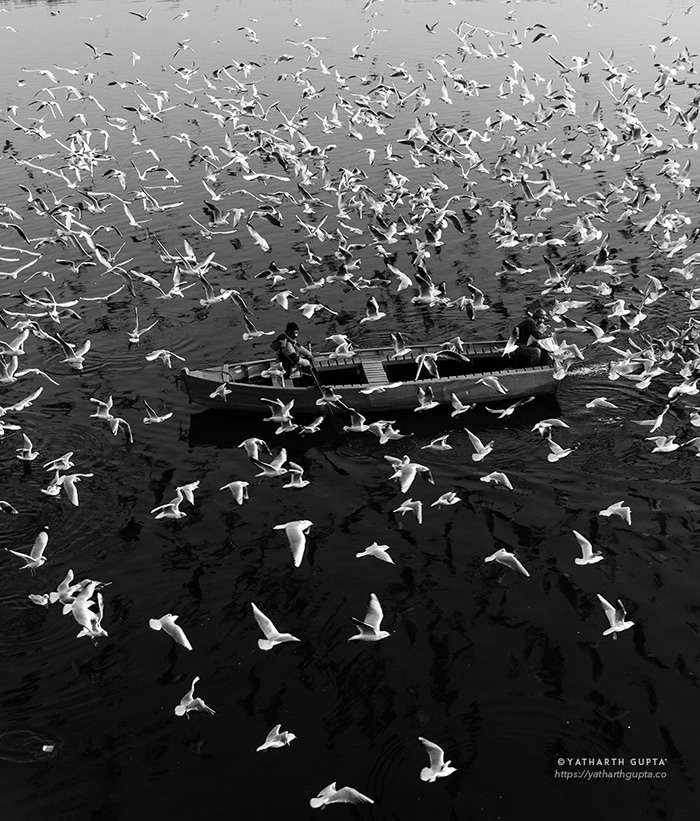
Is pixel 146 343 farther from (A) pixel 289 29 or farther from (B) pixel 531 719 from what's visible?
(A) pixel 289 29

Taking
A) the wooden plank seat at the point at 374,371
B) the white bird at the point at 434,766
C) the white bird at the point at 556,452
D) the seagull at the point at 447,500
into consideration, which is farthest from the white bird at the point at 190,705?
the wooden plank seat at the point at 374,371

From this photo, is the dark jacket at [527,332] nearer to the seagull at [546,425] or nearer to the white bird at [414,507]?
the seagull at [546,425]

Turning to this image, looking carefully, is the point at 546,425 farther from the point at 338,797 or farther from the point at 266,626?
the point at 338,797

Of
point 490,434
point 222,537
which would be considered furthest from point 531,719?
point 490,434

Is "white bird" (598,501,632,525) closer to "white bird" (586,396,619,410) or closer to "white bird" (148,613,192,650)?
"white bird" (586,396,619,410)

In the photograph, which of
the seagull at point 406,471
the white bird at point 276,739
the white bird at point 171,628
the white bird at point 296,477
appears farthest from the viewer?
the white bird at point 296,477

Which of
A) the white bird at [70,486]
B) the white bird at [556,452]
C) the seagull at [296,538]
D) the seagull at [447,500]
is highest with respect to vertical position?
the seagull at [296,538]

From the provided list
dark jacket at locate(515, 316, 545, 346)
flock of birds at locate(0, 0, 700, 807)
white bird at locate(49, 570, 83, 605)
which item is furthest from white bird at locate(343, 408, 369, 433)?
white bird at locate(49, 570, 83, 605)
